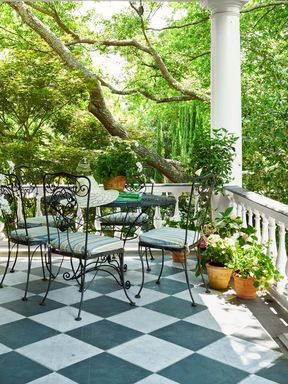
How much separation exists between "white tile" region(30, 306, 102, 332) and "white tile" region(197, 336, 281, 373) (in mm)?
857

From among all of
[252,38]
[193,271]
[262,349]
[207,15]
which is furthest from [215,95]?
[207,15]

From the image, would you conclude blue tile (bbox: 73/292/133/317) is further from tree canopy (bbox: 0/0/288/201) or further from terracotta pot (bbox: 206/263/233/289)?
tree canopy (bbox: 0/0/288/201)

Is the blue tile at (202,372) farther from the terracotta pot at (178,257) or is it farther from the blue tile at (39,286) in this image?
the terracotta pot at (178,257)

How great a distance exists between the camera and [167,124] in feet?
39.4

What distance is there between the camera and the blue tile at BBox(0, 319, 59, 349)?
9.74 feet

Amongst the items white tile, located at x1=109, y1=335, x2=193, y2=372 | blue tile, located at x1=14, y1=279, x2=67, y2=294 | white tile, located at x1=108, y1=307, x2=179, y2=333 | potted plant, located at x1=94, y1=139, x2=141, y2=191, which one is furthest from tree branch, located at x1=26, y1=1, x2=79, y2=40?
white tile, located at x1=109, y1=335, x2=193, y2=372

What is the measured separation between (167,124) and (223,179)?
7.40 metres

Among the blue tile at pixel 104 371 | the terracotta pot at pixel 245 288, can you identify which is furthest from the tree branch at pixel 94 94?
the blue tile at pixel 104 371

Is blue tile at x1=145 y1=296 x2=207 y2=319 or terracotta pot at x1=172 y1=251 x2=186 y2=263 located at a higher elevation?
terracotta pot at x1=172 y1=251 x2=186 y2=263

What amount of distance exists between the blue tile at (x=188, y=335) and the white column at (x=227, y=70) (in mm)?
2037

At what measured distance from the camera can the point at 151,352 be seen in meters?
2.83

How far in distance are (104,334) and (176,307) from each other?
Result: 716 mm

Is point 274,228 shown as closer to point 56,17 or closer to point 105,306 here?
point 105,306

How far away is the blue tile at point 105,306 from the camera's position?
350 cm
